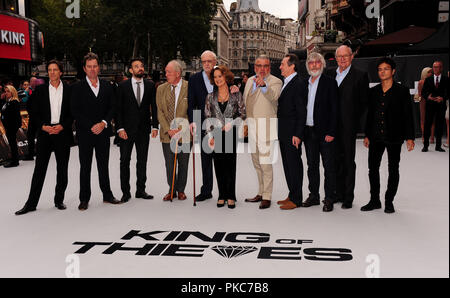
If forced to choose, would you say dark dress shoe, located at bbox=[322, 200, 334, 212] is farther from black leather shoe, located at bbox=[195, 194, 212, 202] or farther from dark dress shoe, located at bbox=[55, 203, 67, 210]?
dark dress shoe, located at bbox=[55, 203, 67, 210]

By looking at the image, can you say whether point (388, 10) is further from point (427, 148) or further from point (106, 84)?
point (106, 84)

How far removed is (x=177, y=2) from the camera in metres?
36.8

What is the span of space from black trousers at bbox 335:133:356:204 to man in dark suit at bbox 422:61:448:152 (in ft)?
21.3

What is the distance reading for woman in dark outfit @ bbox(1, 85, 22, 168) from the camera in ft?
36.9

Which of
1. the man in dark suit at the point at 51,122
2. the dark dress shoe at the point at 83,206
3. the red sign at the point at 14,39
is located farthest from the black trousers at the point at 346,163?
the red sign at the point at 14,39

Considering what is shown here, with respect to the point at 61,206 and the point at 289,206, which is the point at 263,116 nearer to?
the point at 289,206

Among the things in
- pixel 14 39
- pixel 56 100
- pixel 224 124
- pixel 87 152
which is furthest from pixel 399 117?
pixel 14 39

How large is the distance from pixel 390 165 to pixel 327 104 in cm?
111

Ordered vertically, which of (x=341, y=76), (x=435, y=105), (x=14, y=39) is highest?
(x=14, y=39)

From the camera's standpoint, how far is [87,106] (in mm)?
6969

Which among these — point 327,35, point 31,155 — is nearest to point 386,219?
point 31,155

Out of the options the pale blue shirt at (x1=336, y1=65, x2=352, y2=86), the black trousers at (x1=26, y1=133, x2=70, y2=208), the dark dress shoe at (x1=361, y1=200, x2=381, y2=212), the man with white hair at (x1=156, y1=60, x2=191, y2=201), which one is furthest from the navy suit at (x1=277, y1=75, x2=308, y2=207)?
the black trousers at (x1=26, y1=133, x2=70, y2=208)

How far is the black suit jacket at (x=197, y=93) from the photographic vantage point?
7.32 m

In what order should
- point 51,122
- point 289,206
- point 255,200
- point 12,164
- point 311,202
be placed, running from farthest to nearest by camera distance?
point 12,164 → point 255,200 → point 311,202 → point 289,206 → point 51,122
